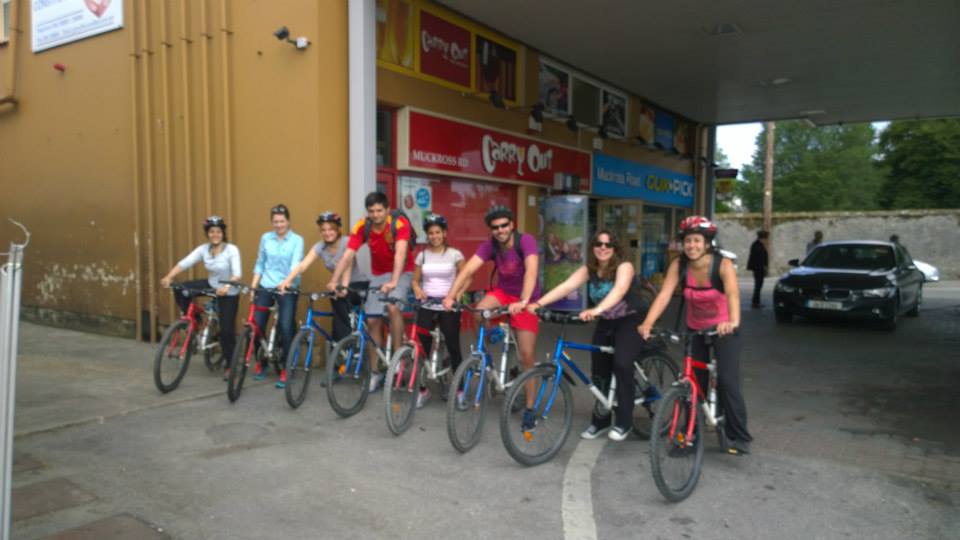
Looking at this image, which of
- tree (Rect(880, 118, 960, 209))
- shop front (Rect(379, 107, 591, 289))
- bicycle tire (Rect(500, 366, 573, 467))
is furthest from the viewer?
tree (Rect(880, 118, 960, 209))

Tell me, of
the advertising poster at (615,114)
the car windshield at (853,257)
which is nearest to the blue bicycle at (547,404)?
the car windshield at (853,257)

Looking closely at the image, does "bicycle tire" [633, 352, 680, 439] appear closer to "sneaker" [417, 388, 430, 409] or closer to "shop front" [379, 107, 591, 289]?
"sneaker" [417, 388, 430, 409]

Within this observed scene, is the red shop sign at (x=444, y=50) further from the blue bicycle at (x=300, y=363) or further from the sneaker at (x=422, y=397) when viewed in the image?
the sneaker at (x=422, y=397)

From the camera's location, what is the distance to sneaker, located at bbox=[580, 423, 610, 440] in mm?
5329

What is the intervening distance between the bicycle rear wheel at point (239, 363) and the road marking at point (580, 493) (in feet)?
9.91

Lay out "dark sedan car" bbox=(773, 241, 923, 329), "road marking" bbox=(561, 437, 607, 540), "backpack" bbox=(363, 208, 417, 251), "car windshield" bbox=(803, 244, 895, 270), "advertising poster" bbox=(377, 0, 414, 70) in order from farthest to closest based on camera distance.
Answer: "car windshield" bbox=(803, 244, 895, 270)
"dark sedan car" bbox=(773, 241, 923, 329)
"advertising poster" bbox=(377, 0, 414, 70)
"backpack" bbox=(363, 208, 417, 251)
"road marking" bbox=(561, 437, 607, 540)

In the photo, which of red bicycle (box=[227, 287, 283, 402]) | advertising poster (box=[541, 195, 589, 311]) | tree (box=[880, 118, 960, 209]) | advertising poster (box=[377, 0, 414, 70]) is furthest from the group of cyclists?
tree (box=[880, 118, 960, 209])

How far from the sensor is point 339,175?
25.7 feet

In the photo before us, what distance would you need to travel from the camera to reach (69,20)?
10266 millimetres

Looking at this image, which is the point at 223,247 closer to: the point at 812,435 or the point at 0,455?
the point at 0,455

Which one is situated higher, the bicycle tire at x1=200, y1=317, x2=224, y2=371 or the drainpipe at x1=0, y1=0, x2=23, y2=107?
the drainpipe at x1=0, y1=0, x2=23, y2=107

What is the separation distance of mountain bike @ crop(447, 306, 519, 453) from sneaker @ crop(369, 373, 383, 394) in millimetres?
1550

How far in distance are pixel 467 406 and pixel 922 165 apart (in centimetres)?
4633

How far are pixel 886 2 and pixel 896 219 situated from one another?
22.0 metres
